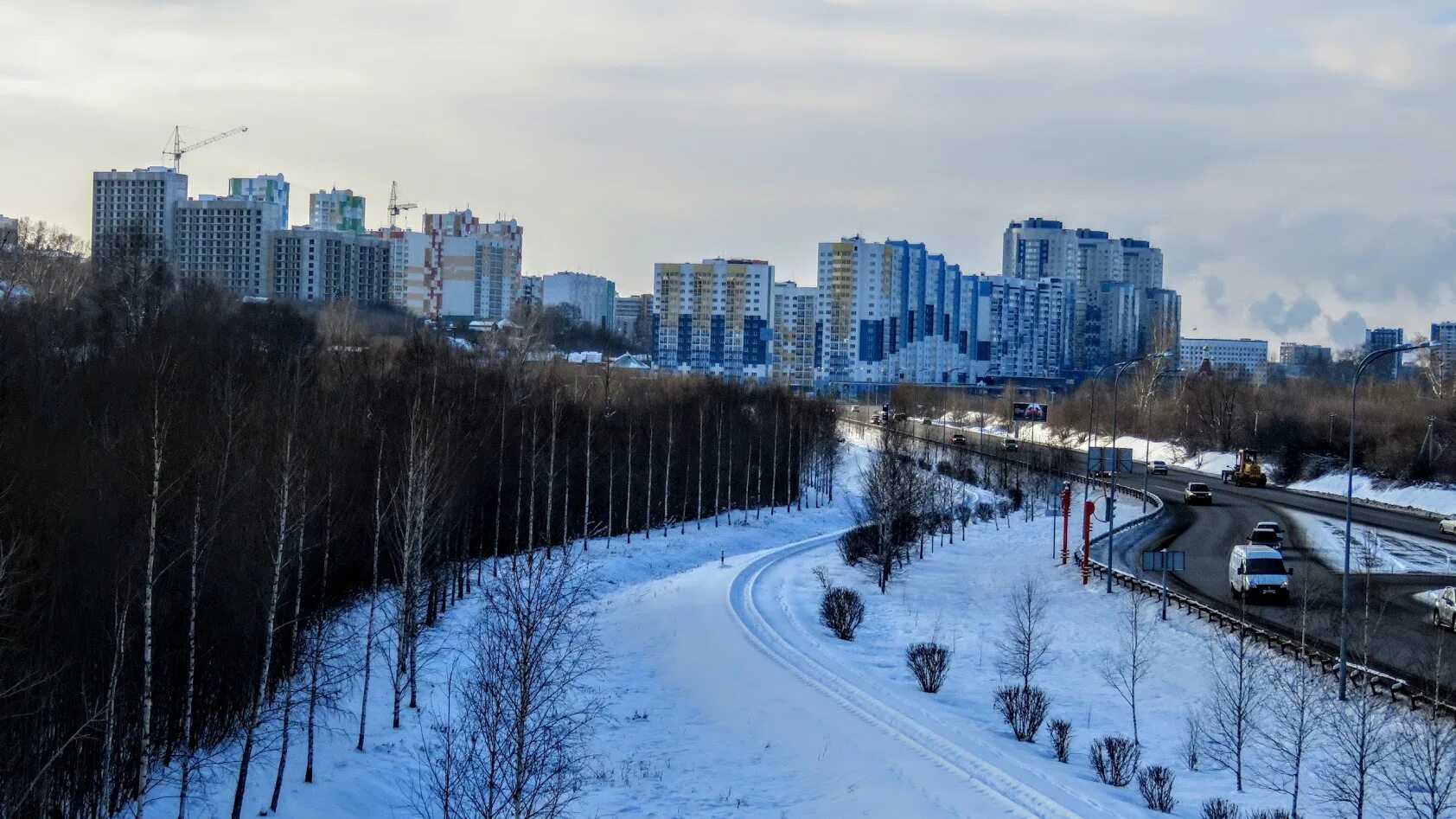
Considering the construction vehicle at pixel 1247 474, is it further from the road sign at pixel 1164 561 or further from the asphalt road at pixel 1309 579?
the road sign at pixel 1164 561

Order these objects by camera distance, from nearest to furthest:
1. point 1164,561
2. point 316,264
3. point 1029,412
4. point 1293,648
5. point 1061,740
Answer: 1. point 1061,740
2. point 1293,648
3. point 1164,561
4. point 1029,412
5. point 316,264

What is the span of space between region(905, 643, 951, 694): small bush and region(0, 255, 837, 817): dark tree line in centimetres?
865

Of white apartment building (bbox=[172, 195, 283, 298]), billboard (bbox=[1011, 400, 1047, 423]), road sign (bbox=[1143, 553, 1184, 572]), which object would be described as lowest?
road sign (bbox=[1143, 553, 1184, 572])

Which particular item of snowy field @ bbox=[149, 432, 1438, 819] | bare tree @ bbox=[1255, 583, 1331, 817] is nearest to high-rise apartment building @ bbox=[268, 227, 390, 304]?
snowy field @ bbox=[149, 432, 1438, 819]

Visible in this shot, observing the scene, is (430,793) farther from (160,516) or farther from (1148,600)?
(1148,600)

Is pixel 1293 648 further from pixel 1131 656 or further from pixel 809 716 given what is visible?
pixel 809 716

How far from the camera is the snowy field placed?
1947cm

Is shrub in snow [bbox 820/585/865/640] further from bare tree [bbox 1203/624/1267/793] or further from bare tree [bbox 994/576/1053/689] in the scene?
bare tree [bbox 1203/624/1267/793]

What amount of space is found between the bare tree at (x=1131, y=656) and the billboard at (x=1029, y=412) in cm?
4876

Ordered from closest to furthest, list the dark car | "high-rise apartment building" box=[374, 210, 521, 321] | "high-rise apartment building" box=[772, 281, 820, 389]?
the dark car → "high-rise apartment building" box=[374, 210, 521, 321] → "high-rise apartment building" box=[772, 281, 820, 389]

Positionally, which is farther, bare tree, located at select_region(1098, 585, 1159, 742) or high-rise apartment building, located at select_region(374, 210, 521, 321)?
high-rise apartment building, located at select_region(374, 210, 521, 321)

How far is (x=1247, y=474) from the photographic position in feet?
236

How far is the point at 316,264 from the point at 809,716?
423 feet

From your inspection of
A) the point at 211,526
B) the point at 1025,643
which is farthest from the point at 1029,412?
the point at 211,526
